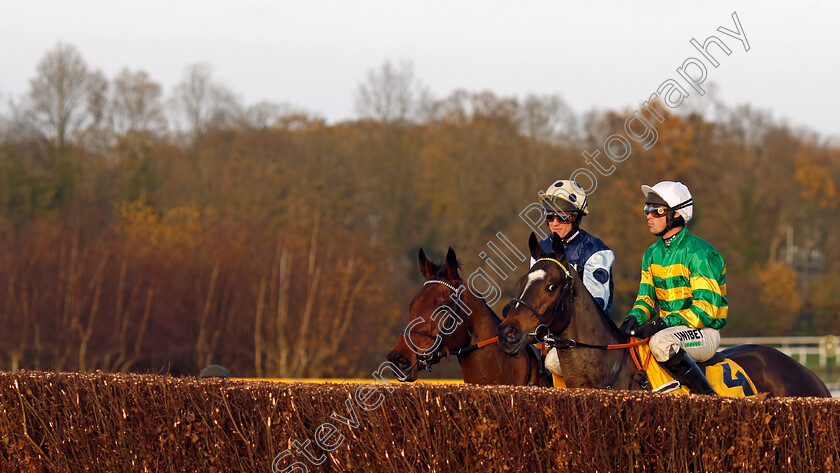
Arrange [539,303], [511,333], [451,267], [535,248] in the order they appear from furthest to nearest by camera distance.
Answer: [451,267] < [535,248] < [539,303] < [511,333]

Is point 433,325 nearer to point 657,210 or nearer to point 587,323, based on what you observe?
point 587,323

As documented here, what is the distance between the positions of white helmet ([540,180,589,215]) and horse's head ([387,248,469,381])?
0.66 m

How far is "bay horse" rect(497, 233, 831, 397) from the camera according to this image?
4598 mm

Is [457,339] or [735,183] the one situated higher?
[735,183]

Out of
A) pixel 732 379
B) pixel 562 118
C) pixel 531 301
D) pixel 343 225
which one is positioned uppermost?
pixel 562 118

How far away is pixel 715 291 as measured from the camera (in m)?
4.91

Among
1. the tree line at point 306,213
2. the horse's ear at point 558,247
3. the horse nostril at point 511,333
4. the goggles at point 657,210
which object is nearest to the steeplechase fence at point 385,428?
the horse nostril at point 511,333

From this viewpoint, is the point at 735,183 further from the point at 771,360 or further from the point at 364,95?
the point at 771,360

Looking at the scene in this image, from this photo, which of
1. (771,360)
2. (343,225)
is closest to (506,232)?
(343,225)

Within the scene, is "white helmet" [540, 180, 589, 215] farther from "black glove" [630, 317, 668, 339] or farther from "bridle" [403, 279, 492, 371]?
"black glove" [630, 317, 668, 339]

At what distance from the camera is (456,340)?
18.4ft

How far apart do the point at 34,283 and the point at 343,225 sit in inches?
412

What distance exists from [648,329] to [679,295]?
0.93 ft

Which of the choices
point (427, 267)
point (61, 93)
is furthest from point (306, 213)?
point (427, 267)
